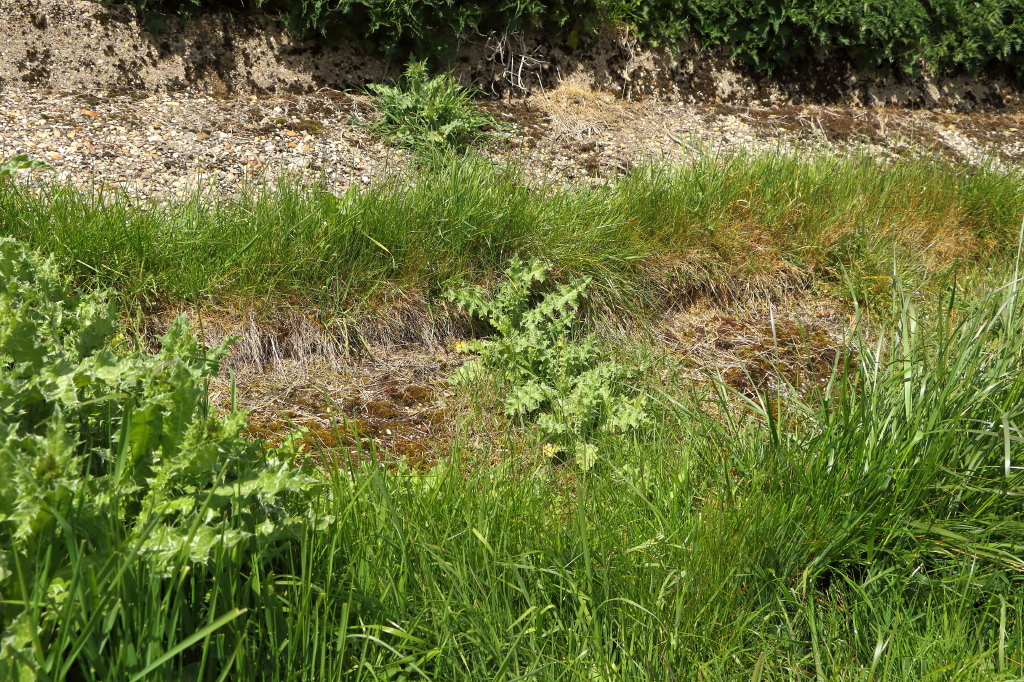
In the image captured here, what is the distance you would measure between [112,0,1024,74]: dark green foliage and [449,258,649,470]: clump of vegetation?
85.0 inches

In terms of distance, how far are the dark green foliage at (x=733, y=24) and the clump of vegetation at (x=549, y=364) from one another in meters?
2.16

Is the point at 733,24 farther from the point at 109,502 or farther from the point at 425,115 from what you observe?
the point at 109,502

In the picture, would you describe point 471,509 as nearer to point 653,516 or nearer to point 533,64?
point 653,516

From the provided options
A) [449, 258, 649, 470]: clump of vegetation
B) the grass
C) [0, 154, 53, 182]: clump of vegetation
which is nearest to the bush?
the grass

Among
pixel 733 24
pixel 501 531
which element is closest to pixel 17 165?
pixel 501 531

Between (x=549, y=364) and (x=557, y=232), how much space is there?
2.65 ft

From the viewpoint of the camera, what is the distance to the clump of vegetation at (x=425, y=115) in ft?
15.2

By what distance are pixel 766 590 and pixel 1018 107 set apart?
6190mm

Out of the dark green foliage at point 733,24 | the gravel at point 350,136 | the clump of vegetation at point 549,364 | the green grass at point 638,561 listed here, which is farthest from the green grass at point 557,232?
the dark green foliage at point 733,24

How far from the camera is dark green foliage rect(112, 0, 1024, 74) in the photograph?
197 inches

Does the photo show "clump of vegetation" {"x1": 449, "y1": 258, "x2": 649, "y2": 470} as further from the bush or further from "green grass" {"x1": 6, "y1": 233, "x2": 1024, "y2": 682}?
the bush

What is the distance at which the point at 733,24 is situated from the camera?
19.3 ft

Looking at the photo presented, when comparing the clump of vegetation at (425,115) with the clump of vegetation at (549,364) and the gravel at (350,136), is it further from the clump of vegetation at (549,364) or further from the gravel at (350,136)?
the clump of vegetation at (549,364)

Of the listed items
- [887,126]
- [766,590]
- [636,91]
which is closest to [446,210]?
[766,590]
